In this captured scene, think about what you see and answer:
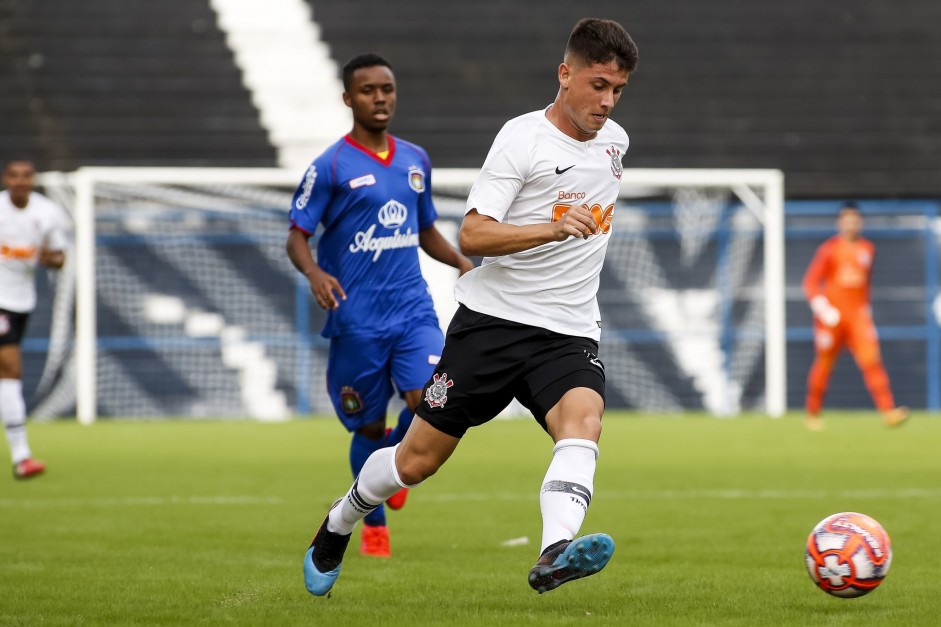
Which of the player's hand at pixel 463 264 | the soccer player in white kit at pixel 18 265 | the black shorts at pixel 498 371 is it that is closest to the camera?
the black shorts at pixel 498 371

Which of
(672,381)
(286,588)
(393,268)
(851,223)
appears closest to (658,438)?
(851,223)

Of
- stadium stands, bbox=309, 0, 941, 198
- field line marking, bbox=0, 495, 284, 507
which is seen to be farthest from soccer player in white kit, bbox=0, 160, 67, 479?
stadium stands, bbox=309, 0, 941, 198

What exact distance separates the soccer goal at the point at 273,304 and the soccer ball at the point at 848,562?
14.3 m

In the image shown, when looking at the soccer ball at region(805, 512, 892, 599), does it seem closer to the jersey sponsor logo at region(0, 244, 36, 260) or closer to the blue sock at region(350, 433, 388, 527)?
the blue sock at region(350, 433, 388, 527)

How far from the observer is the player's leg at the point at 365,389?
23.4 ft

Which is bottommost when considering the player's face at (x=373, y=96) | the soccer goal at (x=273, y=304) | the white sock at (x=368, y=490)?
the soccer goal at (x=273, y=304)

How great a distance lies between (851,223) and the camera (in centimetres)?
1680

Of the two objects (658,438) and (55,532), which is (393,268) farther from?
(658,438)

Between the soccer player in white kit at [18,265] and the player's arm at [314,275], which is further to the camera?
the soccer player in white kit at [18,265]

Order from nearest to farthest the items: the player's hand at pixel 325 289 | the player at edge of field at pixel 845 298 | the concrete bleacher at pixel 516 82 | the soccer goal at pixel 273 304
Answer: the player's hand at pixel 325 289 → the player at edge of field at pixel 845 298 → the soccer goal at pixel 273 304 → the concrete bleacher at pixel 516 82

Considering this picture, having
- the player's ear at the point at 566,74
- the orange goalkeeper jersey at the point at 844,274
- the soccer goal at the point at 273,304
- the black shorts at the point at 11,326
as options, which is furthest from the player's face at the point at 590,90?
the soccer goal at the point at 273,304

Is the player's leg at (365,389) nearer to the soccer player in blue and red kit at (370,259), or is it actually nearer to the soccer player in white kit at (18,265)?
the soccer player in blue and red kit at (370,259)

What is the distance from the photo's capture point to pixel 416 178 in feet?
23.9

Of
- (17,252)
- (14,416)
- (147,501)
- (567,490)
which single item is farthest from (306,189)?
(14,416)
